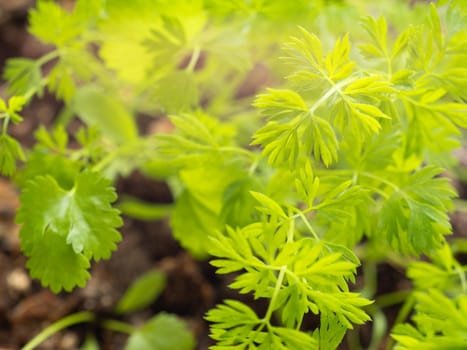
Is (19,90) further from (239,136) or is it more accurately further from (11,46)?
(11,46)

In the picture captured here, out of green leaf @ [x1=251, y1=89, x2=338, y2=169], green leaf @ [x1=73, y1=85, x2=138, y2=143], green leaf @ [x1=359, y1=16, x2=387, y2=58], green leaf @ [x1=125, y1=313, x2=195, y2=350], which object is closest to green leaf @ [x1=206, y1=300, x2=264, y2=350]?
green leaf @ [x1=251, y1=89, x2=338, y2=169]

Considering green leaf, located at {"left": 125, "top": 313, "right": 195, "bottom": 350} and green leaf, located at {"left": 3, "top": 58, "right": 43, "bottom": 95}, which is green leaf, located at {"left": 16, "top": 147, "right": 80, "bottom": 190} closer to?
green leaf, located at {"left": 3, "top": 58, "right": 43, "bottom": 95}

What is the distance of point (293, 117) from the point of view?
2.46ft

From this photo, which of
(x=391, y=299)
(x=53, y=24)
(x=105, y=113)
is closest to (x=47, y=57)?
(x=53, y=24)

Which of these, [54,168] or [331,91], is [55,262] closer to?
[54,168]

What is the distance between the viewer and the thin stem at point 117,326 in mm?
1273

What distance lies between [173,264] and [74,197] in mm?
544

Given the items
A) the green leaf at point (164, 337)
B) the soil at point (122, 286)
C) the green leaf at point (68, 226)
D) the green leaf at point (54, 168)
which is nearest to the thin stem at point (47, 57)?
the green leaf at point (54, 168)

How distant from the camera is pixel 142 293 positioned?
50.7 inches

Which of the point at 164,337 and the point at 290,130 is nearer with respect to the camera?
the point at 290,130

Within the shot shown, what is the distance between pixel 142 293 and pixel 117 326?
9 centimetres

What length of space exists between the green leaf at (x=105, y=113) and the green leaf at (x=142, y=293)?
1.19 feet

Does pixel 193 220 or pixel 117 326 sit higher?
pixel 193 220

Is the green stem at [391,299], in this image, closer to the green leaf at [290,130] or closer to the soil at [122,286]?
the soil at [122,286]
